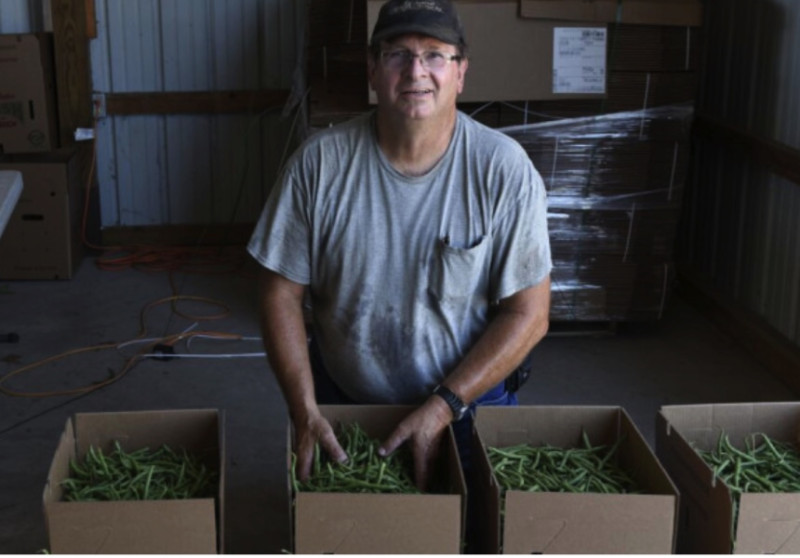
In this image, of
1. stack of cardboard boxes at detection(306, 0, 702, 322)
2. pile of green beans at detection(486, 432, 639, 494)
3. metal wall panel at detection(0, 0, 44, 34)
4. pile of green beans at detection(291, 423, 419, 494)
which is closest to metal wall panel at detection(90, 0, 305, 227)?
metal wall panel at detection(0, 0, 44, 34)

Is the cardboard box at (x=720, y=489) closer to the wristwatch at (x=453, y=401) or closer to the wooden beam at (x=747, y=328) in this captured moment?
the wristwatch at (x=453, y=401)

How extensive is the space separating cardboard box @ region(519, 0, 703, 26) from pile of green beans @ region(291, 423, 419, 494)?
2.84 meters

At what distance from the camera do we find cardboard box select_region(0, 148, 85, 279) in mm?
6340

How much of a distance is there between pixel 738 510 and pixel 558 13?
3280mm

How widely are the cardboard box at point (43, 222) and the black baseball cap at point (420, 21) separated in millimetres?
4249

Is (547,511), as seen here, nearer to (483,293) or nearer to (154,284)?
(483,293)

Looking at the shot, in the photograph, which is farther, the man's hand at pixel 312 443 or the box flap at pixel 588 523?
the man's hand at pixel 312 443

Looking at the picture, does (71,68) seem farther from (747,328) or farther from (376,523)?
(376,523)

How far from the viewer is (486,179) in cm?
259

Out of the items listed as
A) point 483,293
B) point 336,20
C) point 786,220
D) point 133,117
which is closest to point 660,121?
point 786,220

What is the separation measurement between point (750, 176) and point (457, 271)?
330 centimetres

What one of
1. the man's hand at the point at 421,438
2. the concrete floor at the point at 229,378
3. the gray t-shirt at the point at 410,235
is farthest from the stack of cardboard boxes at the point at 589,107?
the man's hand at the point at 421,438

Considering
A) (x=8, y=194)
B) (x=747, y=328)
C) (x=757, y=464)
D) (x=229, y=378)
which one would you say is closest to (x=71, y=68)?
(x=229, y=378)

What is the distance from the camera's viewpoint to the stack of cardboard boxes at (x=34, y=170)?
6352mm
